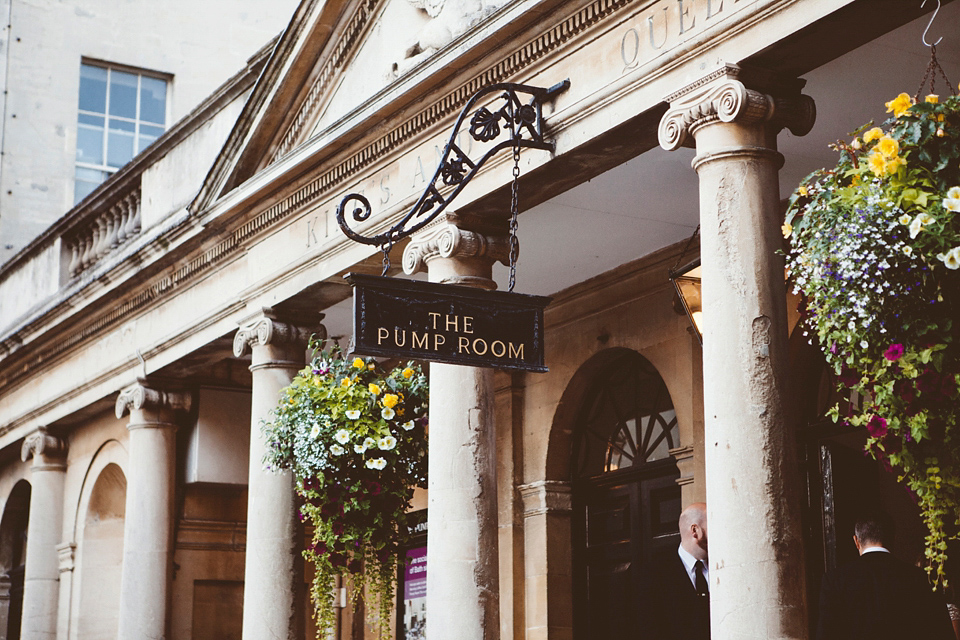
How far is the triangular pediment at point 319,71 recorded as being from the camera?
9328 mm

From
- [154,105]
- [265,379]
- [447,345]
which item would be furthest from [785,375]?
[154,105]

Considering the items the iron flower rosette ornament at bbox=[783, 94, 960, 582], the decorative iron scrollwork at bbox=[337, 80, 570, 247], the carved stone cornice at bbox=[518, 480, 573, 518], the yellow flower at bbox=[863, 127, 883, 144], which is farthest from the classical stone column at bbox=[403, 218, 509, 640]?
the yellow flower at bbox=[863, 127, 883, 144]

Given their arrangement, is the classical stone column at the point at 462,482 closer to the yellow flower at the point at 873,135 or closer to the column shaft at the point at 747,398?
the column shaft at the point at 747,398

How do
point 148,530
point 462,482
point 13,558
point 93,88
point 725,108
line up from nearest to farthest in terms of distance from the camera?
point 725,108 < point 462,482 < point 148,530 < point 13,558 < point 93,88

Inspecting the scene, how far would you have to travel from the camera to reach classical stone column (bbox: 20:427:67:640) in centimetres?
1541

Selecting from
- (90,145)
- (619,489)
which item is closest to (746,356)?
(619,489)

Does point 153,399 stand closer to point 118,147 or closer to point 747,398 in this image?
point 747,398

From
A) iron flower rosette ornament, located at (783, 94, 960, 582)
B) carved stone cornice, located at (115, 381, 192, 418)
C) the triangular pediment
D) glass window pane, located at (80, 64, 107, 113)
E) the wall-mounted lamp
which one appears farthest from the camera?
glass window pane, located at (80, 64, 107, 113)

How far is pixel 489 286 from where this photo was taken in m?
8.34

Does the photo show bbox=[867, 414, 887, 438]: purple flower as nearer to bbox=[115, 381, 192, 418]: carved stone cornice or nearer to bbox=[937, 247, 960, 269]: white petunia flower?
bbox=[937, 247, 960, 269]: white petunia flower

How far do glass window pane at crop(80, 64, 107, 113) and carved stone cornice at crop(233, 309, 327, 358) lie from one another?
1126 centimetres

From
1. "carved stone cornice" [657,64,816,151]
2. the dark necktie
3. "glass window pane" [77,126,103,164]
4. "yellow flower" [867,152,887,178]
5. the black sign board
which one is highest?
"glass window pane" [77,126,103,164]

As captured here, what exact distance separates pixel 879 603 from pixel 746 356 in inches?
47.6

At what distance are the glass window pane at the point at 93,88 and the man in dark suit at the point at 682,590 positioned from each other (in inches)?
539
